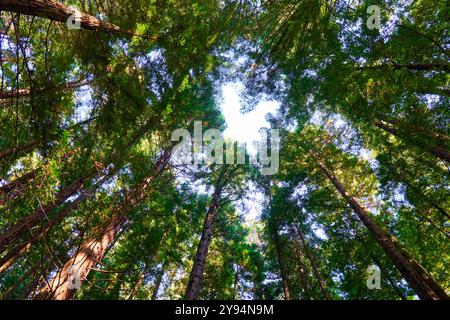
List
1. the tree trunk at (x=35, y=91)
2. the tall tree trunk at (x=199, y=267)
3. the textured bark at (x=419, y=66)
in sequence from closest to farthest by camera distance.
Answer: the tree trunk at (x=35, y=91) < the textured bark at (x=419, y=66) < the tall tree trunk at (x=199, y=267)

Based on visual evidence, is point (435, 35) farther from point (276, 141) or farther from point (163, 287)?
point (163, 287)

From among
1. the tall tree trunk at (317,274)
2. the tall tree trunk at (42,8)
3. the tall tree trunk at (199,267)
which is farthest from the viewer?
the tall tree trunk at (317,274)

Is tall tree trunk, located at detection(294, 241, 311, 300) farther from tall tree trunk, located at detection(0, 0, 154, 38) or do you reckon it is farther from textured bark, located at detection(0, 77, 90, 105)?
tall tree trunk, located at detection(0, 0, 154, 38)

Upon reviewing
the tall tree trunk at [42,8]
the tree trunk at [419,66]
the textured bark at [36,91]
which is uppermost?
the tree trunk at [419,66]

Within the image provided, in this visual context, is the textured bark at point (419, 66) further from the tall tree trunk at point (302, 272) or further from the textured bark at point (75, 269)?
the tall tree trunk at point (302, 272)

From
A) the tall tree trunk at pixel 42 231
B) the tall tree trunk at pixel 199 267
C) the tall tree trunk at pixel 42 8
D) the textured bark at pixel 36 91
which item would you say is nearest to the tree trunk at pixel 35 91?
the textured bark at pixel 36 91

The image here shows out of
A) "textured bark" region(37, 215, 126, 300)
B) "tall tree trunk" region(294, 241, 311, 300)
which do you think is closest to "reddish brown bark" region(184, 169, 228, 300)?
"textured bark" region(37, 215, 126, 300)

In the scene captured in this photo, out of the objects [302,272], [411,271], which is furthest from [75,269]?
[302,272]

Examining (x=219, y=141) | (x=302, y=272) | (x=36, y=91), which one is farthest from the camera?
(x=302, y=272)

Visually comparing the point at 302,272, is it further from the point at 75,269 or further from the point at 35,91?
the point at 35,91

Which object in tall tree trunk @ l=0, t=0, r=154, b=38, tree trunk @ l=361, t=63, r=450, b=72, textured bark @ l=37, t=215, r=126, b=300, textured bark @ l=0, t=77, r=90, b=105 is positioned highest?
tree trunk @ l=361, t=63, r=450, b=72

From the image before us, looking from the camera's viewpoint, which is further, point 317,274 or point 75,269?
point 317,274

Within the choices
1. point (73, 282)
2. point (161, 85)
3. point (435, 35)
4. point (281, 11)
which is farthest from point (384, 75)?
point (73, 282)
